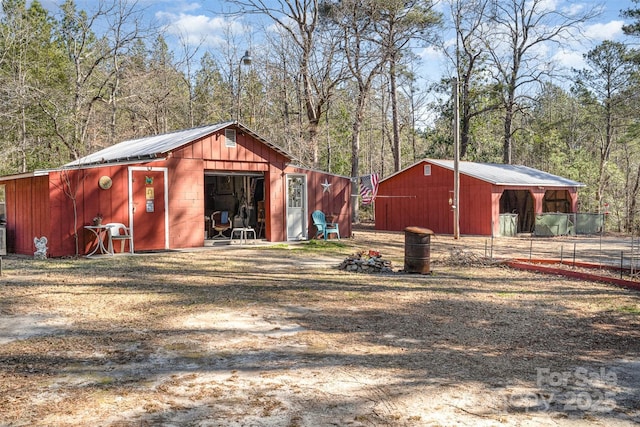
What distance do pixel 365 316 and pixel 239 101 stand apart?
22679 millimetres

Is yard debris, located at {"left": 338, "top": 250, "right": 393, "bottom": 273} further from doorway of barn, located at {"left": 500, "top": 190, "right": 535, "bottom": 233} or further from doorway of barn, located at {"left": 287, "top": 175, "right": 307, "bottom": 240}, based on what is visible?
doorway of barn, located at {"left": 500, "top": 190, "right": 535, "bottom": 233}

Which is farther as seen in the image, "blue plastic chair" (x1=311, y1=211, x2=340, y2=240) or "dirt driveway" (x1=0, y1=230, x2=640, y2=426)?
"blue plastic chair" (x1=311, y1=211, x2=340, y2=240)

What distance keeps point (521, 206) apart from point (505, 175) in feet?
9.46

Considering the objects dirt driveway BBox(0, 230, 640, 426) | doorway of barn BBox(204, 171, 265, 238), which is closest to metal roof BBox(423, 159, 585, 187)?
doorway of barn BBox(204, 171, 265, 238)

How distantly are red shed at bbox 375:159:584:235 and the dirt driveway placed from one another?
11193 mm

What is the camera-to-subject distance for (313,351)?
14.8 feet

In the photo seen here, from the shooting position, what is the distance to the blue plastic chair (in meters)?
15.3

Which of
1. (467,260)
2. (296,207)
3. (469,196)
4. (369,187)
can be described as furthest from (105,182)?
(469,196)

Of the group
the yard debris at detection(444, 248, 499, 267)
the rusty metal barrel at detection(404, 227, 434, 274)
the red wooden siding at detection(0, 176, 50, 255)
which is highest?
the red wooden siding at detection(0, 176, 50, 255)

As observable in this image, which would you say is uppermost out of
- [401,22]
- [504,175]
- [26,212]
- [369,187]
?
[401,22]

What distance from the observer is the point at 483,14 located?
2619cm

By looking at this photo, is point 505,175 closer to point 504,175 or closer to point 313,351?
point 504,175

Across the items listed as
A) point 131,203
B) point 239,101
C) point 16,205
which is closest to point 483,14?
point 239,101

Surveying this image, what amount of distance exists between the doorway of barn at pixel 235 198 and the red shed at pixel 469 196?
6.35m
